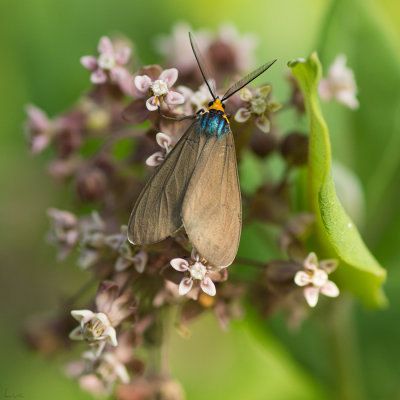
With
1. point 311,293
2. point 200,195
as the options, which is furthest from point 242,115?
point 311,293

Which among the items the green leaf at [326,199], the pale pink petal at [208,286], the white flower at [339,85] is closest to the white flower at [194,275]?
the pale pink petal at [208,286]

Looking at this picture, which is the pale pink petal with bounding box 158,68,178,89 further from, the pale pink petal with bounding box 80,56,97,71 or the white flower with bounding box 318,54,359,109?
the white flower with bounding box 318,54,359,109

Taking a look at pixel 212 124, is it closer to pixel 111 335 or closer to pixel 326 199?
pixel 326 199

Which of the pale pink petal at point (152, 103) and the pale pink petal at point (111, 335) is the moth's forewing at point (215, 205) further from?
the pale pink petal at point (111, 335)

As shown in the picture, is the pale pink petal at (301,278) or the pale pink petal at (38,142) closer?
the pale pink petal at (301,278)

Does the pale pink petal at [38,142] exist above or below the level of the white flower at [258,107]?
below

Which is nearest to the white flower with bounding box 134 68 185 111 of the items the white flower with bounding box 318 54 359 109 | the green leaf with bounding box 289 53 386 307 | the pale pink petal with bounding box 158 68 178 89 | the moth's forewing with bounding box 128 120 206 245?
the pale pink petal with bounding box 158 68 178 89
